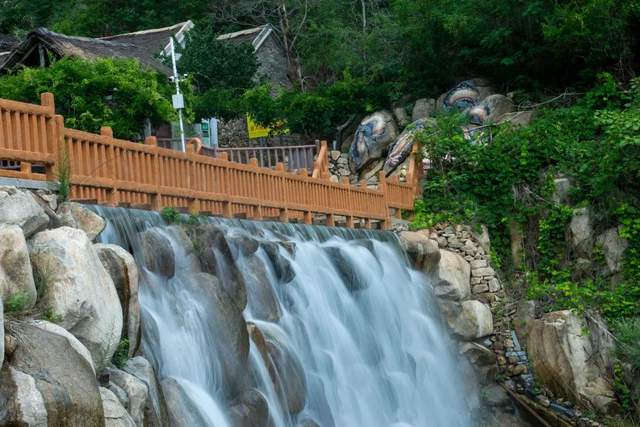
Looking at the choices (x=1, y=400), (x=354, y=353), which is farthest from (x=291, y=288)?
(x=1, y=400)

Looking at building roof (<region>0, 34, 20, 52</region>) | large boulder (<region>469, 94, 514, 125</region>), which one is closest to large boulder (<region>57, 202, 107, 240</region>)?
large boulder (<region>469, 94, 514, 125</region>)

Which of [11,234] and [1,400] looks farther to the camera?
[11,234]

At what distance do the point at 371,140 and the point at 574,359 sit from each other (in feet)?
→ 34.9

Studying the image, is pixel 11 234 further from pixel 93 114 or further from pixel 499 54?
pixel 499 54

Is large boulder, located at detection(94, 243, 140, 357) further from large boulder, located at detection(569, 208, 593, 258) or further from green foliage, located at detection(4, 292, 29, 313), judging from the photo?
large boulder, located at detection(569, 208, 593, 258)

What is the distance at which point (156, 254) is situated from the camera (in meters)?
13.1

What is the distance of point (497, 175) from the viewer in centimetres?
2444

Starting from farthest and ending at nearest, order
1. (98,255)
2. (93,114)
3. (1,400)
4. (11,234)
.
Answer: (93,114), (98,255), (11,234), (1,400)

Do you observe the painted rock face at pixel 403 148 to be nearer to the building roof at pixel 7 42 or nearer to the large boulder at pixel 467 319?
the large boulder at pixel 467 319

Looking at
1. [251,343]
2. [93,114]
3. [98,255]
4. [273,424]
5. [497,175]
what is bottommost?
[273,424]

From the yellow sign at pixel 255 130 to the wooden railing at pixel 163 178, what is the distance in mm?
10350

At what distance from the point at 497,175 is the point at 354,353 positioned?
7.85 metres

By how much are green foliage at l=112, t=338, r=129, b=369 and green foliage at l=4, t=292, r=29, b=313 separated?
1.45 m

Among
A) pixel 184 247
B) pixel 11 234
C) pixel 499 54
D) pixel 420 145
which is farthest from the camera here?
pixel 499 54
